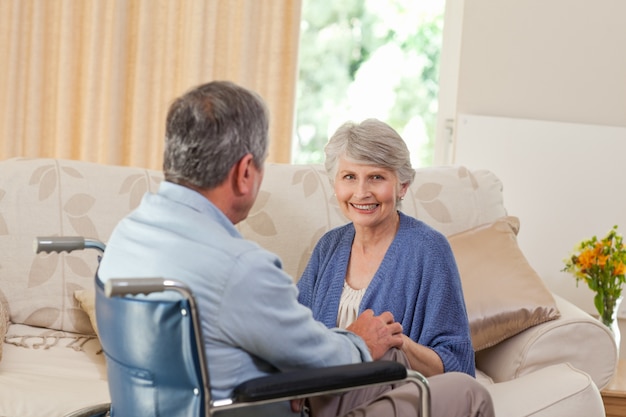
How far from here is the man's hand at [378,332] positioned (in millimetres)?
1872

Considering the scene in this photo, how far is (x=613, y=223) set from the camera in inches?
144

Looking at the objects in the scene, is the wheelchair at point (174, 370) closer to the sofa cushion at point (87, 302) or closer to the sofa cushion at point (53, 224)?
the sofa cushion at point (87, 302)

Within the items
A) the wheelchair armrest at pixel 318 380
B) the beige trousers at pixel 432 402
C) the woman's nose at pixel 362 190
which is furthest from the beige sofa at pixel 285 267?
the wheelchair armrest at pixel 318 380

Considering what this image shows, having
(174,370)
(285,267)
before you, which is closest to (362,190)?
(285,267)

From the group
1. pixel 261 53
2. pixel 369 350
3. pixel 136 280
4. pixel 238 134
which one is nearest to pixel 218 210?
pixel 238 134

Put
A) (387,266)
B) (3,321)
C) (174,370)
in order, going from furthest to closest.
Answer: (3,321) < (387,266) < (174,370)

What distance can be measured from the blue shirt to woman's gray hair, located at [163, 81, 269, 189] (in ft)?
0.13

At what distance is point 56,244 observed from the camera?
5.83ft

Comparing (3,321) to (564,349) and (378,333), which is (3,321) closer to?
(378,333)

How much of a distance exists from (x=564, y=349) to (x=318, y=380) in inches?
49.0

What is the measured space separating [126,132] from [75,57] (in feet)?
1.29

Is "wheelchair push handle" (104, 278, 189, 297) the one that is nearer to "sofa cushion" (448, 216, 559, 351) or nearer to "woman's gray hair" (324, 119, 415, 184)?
"woman's gray hair" (324, 119, 415, 184)

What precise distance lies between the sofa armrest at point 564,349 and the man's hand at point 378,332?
68 cm

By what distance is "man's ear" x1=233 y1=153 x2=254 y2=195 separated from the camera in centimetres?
151
